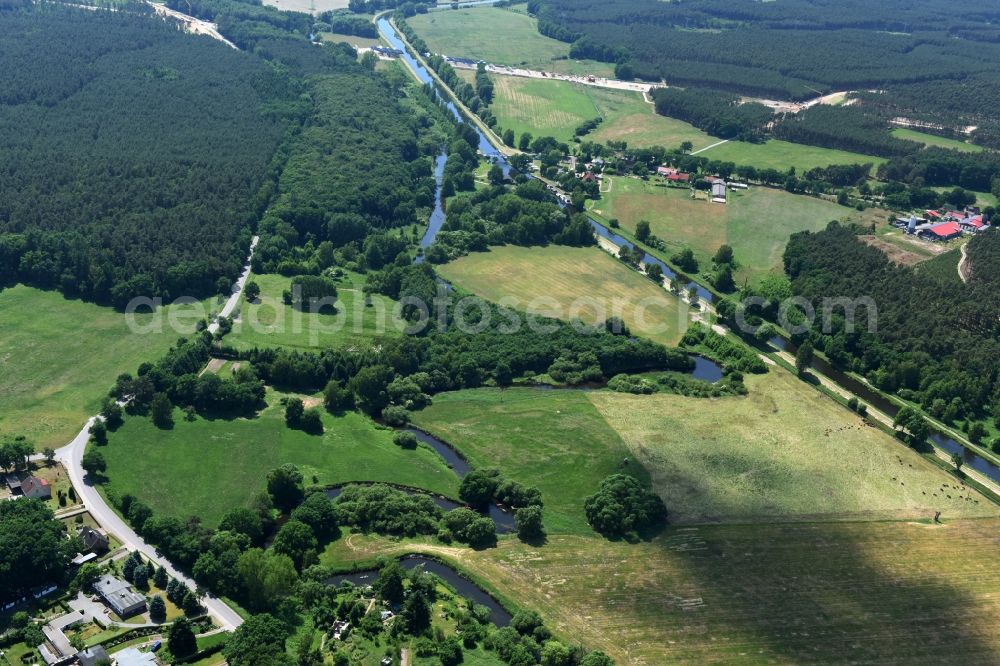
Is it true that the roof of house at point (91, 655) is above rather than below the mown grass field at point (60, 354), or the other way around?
below

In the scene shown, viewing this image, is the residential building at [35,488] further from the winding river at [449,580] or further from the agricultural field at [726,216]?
the agricultural field at [726,216]

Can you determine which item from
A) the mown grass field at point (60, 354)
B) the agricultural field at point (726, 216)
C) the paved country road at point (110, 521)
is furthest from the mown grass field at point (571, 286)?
the paved country road at point (110, 521)

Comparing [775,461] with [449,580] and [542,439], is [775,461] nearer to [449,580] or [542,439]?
[542,439]

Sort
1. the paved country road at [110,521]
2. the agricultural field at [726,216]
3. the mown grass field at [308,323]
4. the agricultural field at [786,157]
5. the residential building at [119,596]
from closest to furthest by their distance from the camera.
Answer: the residential building at [119,596] < the paved country road at [110,521] < the mown grass field at [308,323] < the agricultural field at [726,216] < the agricultural field at [786,157]

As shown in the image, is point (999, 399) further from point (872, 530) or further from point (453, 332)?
point (453, 332)

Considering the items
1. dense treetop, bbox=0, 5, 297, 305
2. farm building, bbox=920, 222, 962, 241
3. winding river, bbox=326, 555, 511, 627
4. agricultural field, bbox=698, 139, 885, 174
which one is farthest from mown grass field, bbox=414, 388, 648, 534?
agricultural field, bbox=698, 139, 885, 174

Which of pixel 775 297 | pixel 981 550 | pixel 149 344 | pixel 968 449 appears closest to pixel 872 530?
pixel 981 550
